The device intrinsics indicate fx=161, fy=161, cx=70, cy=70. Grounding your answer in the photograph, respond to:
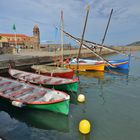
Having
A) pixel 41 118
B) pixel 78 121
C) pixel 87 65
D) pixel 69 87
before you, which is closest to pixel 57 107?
pixel 41 118

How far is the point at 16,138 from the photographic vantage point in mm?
8273

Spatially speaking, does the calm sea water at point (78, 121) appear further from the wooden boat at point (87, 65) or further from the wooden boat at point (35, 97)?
the wooden boat at point (87, 65)

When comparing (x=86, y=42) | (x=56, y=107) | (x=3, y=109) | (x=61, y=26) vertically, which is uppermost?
(x=61, y=26)

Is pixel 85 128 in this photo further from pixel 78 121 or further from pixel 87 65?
pixel 87 65

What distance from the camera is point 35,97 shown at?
11719 mm

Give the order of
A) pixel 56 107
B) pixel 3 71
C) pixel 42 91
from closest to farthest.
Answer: pixel 56 107 < pixel 42 91 < pixel 3 71

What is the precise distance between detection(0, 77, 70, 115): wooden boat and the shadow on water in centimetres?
47

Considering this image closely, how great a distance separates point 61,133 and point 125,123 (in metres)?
4.08

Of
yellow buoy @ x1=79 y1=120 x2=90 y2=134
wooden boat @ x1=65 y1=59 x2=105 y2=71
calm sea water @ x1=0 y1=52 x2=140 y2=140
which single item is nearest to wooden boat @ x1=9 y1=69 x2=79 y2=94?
calm sea water @ x1=0 y1=52 x2=140 y2=140

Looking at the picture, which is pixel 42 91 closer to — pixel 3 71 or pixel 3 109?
pixel 3 109

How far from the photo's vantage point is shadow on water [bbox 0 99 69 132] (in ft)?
32.3

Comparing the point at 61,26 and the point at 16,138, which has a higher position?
the point at 61,26

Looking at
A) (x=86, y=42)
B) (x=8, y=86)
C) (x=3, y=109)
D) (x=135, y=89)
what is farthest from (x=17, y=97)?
(x=86, y=42)

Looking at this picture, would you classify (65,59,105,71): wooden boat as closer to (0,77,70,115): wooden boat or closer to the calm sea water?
the calm sea water
